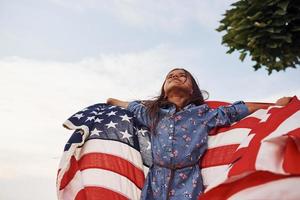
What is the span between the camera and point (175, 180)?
3.55 m

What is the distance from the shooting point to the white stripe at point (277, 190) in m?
2.51

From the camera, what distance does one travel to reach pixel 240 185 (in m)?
2.71

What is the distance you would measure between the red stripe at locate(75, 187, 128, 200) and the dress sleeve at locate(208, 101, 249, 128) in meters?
0.87

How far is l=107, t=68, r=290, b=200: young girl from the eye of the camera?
11.7 ft

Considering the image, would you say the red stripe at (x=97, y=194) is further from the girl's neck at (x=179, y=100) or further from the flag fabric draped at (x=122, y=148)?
the girl's neck at (x=179, y=100)

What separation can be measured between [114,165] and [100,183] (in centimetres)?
18

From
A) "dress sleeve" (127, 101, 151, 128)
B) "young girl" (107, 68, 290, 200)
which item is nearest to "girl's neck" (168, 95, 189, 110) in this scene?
"young girl" (107, 68, 290, 200)

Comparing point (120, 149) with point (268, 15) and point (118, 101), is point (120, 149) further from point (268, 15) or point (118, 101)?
point (268, 15)

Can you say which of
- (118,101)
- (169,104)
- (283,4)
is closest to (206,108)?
(169,104)

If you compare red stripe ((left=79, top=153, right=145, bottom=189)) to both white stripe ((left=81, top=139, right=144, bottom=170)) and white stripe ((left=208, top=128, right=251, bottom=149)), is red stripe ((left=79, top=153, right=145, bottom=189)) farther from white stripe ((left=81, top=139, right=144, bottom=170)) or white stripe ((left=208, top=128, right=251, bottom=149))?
white stripe ((left=208, top=128, right=251, bottom=149))

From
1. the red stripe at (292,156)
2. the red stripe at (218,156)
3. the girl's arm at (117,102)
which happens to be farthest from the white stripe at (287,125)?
the girl's arm at (117,102)

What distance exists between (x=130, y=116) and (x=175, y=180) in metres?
0.77

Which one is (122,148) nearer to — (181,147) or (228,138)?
(181,147)

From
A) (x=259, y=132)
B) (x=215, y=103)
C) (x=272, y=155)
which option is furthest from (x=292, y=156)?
(x=215, y=103)
